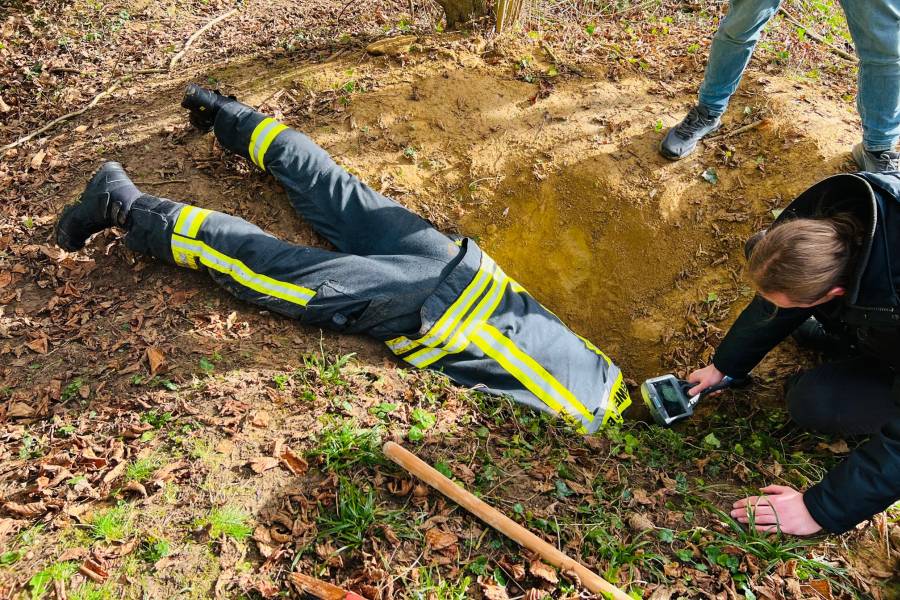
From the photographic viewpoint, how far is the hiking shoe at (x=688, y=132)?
365 cm

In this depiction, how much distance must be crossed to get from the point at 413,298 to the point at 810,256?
1819mm

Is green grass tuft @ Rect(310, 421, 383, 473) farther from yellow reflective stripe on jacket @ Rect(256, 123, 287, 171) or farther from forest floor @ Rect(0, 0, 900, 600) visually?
yellow reflective stripe on jacket @ Rect(256, 123, 287, 171)

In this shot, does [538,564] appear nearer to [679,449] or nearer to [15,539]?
[679,449]

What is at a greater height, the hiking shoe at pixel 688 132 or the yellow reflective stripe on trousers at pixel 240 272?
the hiking shoe at pixel 688 132

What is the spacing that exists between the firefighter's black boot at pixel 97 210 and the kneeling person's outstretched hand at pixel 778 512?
352cm

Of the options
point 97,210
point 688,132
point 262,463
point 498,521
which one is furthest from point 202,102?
point 688,132

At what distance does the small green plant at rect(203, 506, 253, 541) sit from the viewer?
219 cm

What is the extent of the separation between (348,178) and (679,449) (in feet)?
7.99

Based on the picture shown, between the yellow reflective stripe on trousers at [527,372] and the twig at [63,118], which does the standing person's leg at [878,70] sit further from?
the twig at [63,118]

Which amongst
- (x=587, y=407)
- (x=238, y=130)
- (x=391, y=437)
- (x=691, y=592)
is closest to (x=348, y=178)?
(x=238, y=130)

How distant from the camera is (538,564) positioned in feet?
7.07

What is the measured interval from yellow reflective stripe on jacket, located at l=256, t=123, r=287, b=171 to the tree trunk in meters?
1.80

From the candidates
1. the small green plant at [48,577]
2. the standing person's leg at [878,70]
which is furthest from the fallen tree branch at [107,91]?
the standing person's leg at [878,70]

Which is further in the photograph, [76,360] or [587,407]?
[587,407]
